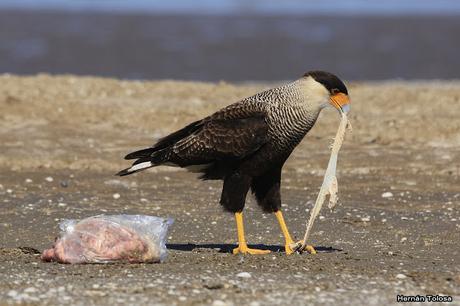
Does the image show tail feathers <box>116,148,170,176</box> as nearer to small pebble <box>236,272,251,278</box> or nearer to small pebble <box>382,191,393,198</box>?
small pebble <box>236,272,251,278</box>

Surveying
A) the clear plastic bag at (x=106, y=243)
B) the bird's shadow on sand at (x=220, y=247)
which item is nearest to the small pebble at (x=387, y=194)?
the bird's shadow on sand at (x=220, y=247)

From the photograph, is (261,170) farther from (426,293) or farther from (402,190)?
(402,190)

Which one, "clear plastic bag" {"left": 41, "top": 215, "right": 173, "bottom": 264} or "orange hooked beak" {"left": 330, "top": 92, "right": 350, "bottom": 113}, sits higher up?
"orange hooked beak" {"left": 330, "top": 92, "right": 350, "bottom": 113}

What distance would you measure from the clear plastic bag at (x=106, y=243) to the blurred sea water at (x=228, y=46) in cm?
1957

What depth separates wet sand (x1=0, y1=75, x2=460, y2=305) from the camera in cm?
865

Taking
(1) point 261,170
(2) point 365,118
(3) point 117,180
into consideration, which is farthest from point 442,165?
(1) point 261,170

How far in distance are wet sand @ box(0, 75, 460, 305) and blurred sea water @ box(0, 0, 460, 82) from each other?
11522 millimetres

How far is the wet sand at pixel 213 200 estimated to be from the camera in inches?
340

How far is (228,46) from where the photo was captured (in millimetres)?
39625

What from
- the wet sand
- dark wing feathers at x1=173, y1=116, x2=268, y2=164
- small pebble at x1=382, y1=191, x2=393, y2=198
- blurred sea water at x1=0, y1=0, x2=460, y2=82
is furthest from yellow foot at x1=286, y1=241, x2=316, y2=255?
blurred sea water at x1=0, y1=0, x2=460, y2=82

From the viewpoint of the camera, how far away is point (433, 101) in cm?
1800

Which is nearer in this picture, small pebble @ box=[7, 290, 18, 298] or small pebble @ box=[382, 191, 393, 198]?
small pebble @ box=[7, 290, 18, 298]

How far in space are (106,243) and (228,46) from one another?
1198 inches

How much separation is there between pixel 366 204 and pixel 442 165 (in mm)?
2069
